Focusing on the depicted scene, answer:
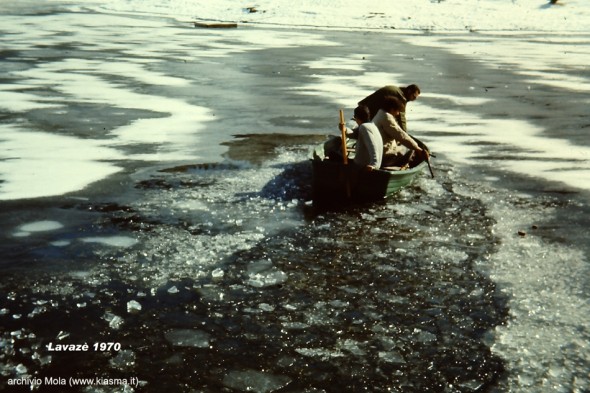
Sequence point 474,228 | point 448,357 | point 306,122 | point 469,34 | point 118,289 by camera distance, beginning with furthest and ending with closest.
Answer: point 469,34, point 306,122, point 474,228, point 118,289, point 448,357

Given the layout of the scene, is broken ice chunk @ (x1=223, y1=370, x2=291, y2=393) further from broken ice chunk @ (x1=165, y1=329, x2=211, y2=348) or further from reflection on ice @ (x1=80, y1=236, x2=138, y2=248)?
reflection on ice @ (x1=80, y1=236, x2=138, y2=248)

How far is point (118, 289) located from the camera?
774 cm

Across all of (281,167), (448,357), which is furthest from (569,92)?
(448,357)

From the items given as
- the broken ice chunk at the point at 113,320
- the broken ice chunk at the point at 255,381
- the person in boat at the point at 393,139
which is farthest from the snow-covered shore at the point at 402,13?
the broken ice chunk at the point at 255,381

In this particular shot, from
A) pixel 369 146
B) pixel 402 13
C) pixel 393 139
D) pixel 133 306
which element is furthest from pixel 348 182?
pixel 402 13

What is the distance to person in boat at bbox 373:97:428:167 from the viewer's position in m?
11.6

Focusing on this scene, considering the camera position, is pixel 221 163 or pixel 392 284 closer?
pixel 392 284

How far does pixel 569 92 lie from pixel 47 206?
52.2ft

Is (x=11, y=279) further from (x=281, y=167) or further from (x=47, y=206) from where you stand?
(x=281, y=167)

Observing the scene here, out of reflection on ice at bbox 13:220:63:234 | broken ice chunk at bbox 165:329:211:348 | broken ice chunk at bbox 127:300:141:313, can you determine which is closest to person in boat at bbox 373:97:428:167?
reflection on ice at bbox 13:220:63:234

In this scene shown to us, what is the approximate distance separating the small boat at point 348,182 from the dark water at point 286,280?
20 centimetres

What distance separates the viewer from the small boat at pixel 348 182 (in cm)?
1065

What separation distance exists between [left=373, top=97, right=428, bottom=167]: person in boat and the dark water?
0.51 meters

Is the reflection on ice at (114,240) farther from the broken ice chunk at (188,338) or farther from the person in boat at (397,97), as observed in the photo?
the person in boat at (397,97)
